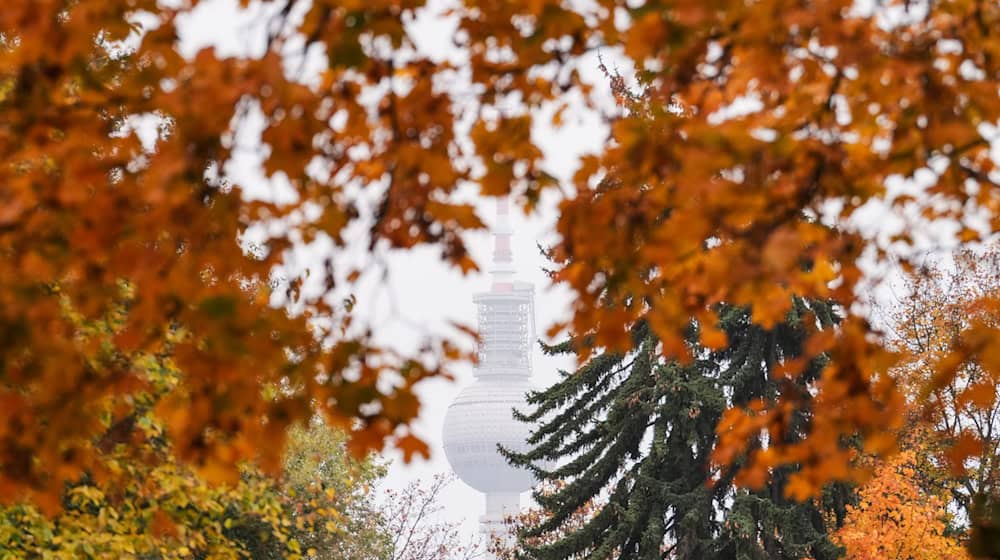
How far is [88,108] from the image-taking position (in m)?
5.50

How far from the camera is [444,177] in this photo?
5.14 meters

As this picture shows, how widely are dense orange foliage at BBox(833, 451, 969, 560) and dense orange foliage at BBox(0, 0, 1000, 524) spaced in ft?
60.2

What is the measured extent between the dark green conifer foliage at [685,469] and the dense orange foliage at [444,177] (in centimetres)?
1883

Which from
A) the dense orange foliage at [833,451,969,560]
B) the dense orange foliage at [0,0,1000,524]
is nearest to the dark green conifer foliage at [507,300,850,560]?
the dense orange foliage at [833,451,969,560]

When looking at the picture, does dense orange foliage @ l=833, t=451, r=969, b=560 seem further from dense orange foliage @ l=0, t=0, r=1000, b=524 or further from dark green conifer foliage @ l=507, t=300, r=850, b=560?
dense orange foliage @ l=0, t=0, r=1000, b=524

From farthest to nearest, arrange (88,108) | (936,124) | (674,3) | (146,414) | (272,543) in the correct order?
(272,543) < (146,414) < (88,108) < (936,124) < (674,3)

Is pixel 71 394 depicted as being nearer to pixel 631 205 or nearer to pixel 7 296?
pixel 7 296

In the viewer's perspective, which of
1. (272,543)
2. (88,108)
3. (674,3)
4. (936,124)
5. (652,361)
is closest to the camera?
(674,3)

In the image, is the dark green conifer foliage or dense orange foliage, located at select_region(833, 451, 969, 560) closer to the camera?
dense orange foliage, located at select_region(833, 451, 969, 560)

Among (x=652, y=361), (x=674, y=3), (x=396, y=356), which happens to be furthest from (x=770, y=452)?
(x=652, y=361)

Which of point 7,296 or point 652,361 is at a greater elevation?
point 652,361

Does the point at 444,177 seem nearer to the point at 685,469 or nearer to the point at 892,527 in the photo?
the point at 892,527

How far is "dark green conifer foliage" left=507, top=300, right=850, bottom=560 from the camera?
2466 centimetres

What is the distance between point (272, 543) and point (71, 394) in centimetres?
1352
